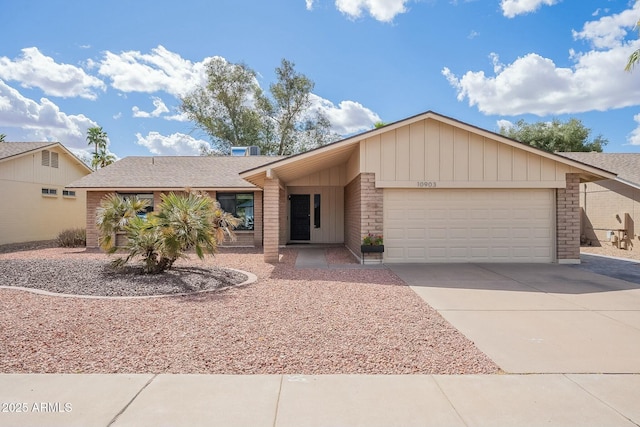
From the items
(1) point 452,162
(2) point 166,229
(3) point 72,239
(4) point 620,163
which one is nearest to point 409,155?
(1) point 452,162

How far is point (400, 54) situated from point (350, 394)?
15531 mm

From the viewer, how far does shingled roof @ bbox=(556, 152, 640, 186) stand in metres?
15.3

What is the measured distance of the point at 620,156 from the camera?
18.0m

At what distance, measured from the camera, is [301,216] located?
17.5 metres

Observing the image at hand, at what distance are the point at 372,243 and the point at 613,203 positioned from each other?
1219 centimetres

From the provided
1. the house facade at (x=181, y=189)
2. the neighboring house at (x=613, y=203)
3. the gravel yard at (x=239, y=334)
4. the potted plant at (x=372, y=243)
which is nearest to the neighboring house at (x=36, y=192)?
the house facade at (x=181, y=189)

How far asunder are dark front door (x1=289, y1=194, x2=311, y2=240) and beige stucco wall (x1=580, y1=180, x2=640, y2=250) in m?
12.9

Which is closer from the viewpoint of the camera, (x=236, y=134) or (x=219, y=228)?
(x=219, y=228)

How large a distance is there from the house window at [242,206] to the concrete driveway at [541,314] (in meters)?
8.47

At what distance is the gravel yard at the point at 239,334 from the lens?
3896mm

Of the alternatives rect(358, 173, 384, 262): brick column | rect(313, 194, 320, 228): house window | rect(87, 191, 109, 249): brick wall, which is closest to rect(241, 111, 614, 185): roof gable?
rect(358, 173, 384, 262): brick column

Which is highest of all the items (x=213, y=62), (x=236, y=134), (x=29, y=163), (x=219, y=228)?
(x=213, y=62)

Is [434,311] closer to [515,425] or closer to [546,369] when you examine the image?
[546,369]

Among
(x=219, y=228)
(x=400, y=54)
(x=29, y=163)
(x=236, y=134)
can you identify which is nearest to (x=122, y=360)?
(x=219, y=228)
